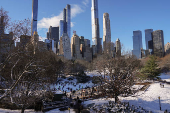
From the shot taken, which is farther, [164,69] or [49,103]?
[164,69]

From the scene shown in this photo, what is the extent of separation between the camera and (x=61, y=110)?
1278 cm

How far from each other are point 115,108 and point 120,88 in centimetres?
187

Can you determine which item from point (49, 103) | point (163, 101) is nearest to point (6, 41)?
point (49, 103)

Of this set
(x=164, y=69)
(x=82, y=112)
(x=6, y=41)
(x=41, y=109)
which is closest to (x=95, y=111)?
(x=82, y=112)

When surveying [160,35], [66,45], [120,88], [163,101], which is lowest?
[163,101]

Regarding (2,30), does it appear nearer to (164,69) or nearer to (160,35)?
(164,69)

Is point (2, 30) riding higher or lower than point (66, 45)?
lower

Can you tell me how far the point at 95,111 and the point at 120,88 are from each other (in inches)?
124

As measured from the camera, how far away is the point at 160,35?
174 meters

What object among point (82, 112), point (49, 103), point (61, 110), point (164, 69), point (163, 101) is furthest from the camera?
point (164, 69)

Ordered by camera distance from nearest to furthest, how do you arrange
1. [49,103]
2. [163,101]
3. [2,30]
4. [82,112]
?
[2,30] → [82,112] → [49,103] → [163,101]

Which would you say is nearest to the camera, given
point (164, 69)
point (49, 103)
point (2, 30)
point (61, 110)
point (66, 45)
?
point (2, 30)

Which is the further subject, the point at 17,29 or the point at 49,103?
the point at 49,103

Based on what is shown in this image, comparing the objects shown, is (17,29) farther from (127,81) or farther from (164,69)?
(164,69)
